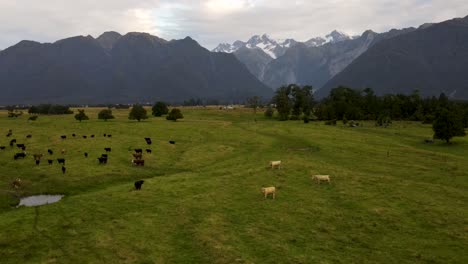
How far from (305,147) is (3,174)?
175ft

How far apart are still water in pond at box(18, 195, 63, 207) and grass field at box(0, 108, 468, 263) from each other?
1.09 metres

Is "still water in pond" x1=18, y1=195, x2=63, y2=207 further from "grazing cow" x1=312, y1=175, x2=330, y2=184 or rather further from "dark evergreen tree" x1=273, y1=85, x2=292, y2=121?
"dark evergreen tree" x1=273, y1=85, x2=292, y2=121

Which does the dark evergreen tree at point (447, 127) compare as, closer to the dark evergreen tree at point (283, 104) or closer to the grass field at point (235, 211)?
the grass field at point (235, 211)

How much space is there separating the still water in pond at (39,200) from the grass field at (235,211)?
1090mm

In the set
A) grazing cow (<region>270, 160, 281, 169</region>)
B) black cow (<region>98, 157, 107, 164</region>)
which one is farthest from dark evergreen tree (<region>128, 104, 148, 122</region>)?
grazing cow (<region>270, 160, 281, 169</region>)

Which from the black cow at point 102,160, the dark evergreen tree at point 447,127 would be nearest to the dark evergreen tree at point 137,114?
the black cow at point 102,160

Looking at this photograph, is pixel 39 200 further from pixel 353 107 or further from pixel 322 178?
pixel 353 107

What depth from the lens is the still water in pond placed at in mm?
44344

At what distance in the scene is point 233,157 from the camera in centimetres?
7262

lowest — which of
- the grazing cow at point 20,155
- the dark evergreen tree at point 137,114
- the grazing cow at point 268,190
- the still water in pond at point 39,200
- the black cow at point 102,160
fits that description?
the still water in pond at point 39,200

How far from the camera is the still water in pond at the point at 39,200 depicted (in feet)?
145

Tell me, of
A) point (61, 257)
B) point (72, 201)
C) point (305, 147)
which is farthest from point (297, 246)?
point (305, 147)

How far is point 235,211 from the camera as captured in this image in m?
38.9

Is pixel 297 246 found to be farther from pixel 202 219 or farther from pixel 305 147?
pixel 305 147
